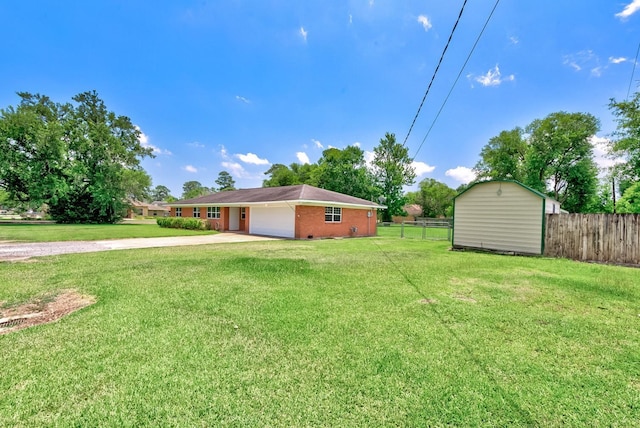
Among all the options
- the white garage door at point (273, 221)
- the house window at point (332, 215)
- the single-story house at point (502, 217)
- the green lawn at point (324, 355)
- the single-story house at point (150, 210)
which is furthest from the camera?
the single-story house at point (150, 210)

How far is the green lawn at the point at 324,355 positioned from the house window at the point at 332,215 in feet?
39.7

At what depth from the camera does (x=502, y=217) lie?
37.4ft

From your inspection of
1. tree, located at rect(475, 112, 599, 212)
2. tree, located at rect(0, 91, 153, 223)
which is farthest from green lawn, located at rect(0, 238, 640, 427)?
tree, located at rect(475, 112, 599, 212)

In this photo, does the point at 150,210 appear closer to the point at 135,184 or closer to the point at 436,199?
the point at 135,184

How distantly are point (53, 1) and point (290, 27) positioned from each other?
974cm

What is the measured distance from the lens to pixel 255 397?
7.48 feet

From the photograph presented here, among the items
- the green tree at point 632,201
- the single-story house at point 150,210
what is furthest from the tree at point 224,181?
the green tree at point 632,201

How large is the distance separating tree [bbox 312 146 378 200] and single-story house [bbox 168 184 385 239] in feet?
56.3

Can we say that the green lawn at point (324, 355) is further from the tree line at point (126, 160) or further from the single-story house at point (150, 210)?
the single-story house at point (150, 210)

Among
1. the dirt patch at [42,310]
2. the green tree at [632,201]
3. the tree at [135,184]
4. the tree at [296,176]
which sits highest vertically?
the tree at [296,176]

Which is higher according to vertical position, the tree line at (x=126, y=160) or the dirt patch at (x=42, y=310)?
the tree line at (x=126, y=160)

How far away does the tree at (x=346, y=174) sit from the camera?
124ft

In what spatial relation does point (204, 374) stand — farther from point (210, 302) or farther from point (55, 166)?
point (55, 166)

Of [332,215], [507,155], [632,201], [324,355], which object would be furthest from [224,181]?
[324,355]
